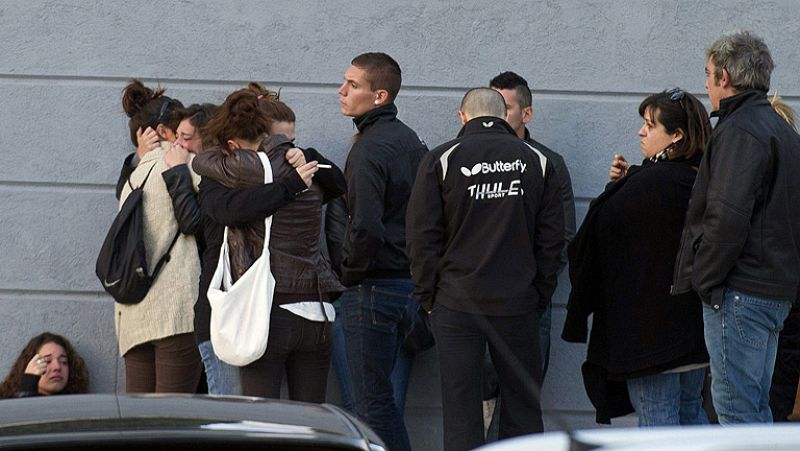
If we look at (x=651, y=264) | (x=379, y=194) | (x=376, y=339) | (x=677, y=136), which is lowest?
(x=376, y=339)

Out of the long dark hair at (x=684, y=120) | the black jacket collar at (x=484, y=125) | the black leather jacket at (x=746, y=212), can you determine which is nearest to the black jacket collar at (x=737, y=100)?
the black leather jacket at (x=746, y=212)

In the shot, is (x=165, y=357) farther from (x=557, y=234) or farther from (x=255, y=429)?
(x=255, y=429)

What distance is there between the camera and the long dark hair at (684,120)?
5.39 m

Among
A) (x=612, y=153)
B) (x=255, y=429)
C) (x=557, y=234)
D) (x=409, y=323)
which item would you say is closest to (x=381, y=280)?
(x=409, y=323)

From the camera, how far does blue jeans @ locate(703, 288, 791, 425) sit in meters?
4.97

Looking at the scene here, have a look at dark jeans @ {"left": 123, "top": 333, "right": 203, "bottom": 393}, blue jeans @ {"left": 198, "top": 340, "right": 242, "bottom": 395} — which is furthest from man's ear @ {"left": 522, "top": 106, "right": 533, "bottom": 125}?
blue jeans @ {"left": 198, "top": 340, "right": 242, "bottom": 395}

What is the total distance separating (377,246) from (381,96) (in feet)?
2.63

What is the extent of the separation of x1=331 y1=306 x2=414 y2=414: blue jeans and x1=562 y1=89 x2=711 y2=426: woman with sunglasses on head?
4.54ft

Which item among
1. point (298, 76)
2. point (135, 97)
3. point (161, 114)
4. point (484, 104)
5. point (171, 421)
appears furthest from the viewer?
point (298, 76)

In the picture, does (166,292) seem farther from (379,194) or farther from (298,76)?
(298,76)

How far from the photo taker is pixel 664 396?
17.5ft

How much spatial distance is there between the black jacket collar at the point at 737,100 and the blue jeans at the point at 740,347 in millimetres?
698

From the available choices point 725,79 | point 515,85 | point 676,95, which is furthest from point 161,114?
point 725,79

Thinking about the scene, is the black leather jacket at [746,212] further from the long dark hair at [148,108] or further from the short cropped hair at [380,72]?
the long dark hair at [148,108]
